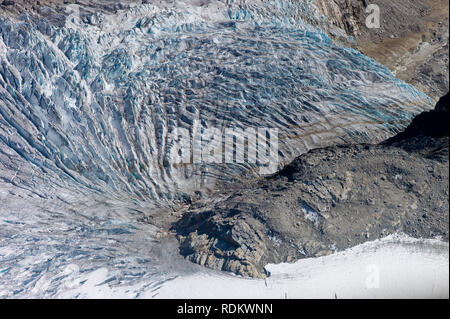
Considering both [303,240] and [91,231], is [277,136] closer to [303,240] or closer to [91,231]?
[303,240]

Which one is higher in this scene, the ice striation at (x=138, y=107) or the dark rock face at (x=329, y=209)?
the ice striation at (x=138, y=107)
